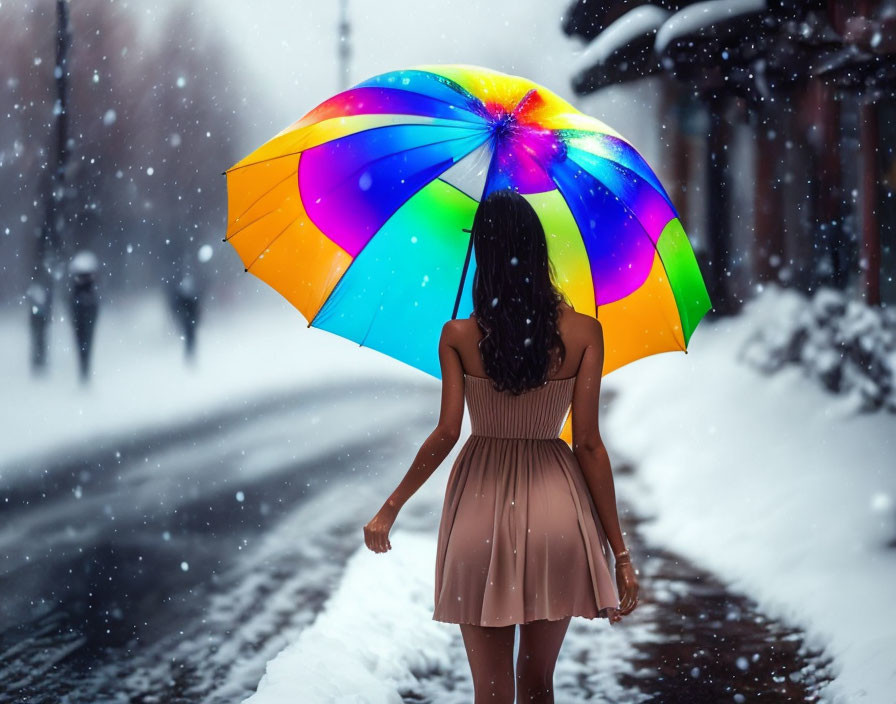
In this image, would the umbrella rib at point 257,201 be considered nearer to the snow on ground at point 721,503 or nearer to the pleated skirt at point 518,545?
the pleated skirt at point 518,545

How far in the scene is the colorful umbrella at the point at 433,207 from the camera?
2836 millimetres

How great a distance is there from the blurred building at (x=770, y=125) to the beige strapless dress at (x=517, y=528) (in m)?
7.68

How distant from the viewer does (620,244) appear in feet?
9.76

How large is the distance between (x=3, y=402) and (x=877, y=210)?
1475cm

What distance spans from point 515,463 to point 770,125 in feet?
39.3

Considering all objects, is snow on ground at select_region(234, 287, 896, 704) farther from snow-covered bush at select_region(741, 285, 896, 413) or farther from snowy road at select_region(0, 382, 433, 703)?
snowy road at select_region(0, 382, 433, 703)

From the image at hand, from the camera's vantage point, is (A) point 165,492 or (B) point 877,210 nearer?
(B) point 877,210

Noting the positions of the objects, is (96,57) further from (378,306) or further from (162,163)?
(378,306)

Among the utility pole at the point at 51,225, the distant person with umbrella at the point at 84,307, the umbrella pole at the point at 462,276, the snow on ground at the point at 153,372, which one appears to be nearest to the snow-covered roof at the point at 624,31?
the utility pole at the point at 51,225

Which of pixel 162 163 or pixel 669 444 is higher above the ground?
pixel 162 163

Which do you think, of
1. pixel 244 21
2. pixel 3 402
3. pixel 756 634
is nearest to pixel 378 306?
pixel 756 634

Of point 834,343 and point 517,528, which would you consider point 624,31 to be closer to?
point 834,343

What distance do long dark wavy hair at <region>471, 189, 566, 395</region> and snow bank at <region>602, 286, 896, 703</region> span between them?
2.54 metres

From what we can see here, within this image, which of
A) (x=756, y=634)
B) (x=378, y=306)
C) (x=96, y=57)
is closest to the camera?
(x=378, y=306)
